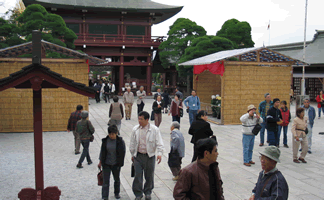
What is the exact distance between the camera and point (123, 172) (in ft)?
24.0

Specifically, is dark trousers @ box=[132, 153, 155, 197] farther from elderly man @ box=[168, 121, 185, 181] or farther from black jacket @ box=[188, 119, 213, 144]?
black jacket @ box=[188, 119, 213, 144]

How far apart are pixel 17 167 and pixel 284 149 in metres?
7.97

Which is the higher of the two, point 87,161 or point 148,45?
point 148,45

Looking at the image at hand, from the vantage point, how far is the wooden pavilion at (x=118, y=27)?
28203mm

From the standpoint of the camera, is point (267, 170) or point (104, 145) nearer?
point (267, 170)

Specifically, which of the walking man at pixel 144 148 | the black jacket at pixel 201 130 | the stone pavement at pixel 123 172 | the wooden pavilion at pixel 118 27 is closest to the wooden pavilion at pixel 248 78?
the stone pavement at pixel 123 172

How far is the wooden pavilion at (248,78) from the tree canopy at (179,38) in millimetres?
13109

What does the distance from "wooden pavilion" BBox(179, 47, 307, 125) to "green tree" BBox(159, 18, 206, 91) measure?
42.9ft

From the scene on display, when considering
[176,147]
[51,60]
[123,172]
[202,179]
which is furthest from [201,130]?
[51,60]

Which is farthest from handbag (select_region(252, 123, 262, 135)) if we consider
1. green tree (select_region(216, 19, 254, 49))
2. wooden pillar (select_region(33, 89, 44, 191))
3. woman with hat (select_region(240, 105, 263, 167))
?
green tree (select_region(216, 19, 254, 49))

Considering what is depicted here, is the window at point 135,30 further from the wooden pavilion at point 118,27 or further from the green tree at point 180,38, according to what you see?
the green tree at point 180,38

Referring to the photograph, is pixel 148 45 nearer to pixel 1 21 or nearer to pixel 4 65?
pixel 1 21

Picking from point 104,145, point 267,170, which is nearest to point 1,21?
point 104,145

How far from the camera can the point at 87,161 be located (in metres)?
7.90
